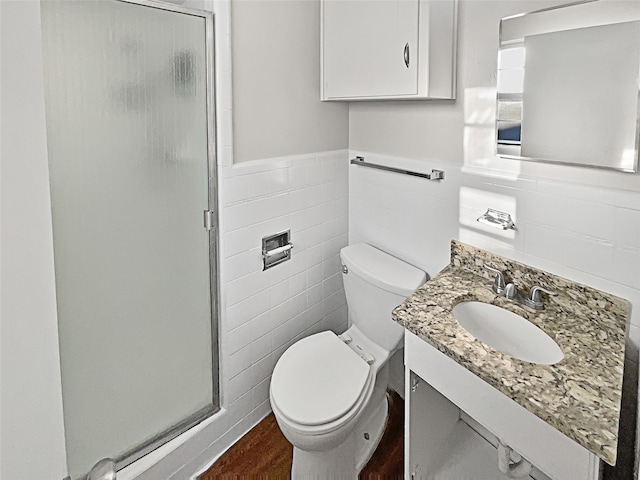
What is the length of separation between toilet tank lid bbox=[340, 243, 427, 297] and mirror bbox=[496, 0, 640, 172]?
0.59 m

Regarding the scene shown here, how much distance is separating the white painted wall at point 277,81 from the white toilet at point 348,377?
0.57 metres

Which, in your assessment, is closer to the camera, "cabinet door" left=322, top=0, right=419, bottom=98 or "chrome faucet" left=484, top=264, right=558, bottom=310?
"chrome faucet" left=484, top=264, right=558, bottom=310

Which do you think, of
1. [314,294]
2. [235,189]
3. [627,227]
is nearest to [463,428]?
[314,294]

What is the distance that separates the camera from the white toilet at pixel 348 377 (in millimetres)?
1537

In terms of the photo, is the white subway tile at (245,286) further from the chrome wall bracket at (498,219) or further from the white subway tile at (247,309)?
the chrome wall bracket at (498,219)

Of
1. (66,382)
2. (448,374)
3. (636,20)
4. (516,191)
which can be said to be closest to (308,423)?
(448,374)

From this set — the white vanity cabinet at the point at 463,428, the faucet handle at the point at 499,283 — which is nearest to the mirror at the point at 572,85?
the faucet handle at the point at 499,283

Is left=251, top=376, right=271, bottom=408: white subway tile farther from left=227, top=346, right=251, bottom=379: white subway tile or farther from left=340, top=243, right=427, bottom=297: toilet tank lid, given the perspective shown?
left=340, top=243, right=427, bottom=297: toilet tank lid

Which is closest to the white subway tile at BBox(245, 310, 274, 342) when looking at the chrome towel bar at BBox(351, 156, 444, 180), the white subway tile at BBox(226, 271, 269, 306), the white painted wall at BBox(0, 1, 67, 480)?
the white subway tile at BBox(226, 271, 269, 306)

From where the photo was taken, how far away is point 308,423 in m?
1.50

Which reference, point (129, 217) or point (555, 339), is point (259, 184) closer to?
point (129, 217)

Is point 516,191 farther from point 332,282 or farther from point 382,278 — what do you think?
point 332,282

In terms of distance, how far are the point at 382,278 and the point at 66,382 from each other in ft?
3.76

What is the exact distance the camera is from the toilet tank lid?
1794mm
